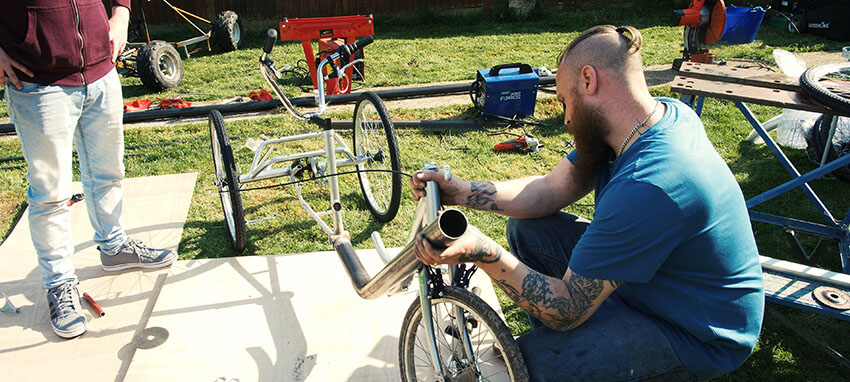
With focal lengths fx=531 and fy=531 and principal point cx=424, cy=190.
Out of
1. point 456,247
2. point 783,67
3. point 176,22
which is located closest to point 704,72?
point 783,67

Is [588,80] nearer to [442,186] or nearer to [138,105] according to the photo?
[442,186]

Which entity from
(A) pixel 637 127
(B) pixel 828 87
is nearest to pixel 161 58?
(A) pixel 637 127

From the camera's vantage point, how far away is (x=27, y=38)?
7.71 ft

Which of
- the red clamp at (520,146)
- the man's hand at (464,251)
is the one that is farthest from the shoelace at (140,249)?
the red clamp at (520,146)

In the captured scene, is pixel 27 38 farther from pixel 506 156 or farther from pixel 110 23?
pixel 506 156

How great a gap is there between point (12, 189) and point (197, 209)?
1.59 m

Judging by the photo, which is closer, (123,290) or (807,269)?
(807,269)

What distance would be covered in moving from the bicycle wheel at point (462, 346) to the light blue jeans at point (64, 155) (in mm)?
1880

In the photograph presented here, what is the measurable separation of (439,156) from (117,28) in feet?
8.50

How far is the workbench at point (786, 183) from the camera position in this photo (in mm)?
2387

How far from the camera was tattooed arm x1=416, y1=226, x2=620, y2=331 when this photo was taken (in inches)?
65.4

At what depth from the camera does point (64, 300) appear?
2762mm

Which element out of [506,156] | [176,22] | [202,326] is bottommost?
[202,326]

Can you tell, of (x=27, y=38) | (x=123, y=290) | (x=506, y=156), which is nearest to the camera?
(x=27, y=38)
